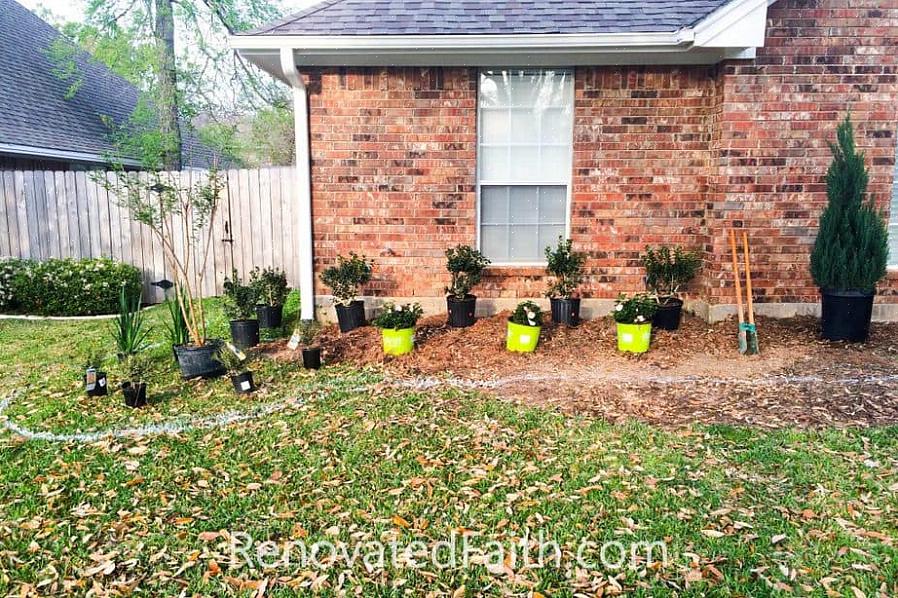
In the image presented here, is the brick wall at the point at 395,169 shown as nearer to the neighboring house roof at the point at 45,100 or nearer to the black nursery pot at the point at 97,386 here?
the black nursery pot at the point at 97,386

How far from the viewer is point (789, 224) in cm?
689

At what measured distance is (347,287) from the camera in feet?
23.1

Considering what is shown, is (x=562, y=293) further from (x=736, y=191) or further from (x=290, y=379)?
(x=290, y=379)

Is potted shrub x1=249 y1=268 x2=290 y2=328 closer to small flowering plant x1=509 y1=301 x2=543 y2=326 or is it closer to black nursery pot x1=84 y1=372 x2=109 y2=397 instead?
black nursery pot x1=84 y1=372 x2=109 y2=397

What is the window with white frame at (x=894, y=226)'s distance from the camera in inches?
278

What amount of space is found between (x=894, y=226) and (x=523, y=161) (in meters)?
4.20

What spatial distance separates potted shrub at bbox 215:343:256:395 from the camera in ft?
16.9

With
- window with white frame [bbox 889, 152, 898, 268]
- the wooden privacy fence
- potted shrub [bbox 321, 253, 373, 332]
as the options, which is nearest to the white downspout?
potted shrub [bbox 321, 253, 373, 332]

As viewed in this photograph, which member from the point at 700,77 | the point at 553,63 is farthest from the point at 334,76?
the point at 700,77

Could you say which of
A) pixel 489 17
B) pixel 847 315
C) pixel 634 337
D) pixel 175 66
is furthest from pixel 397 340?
pixel 175 66

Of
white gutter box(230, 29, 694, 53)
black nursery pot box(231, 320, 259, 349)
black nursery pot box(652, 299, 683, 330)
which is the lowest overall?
black nursery pot box(231, 320, 259, 349)

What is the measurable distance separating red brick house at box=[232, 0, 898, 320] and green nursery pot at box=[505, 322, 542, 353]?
3.98 feet

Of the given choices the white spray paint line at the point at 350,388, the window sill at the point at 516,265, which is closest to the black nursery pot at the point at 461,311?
the window sill at the point at 516,265

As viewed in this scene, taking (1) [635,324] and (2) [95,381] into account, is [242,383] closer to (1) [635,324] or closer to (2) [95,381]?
(2) [95,381]
